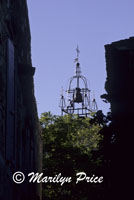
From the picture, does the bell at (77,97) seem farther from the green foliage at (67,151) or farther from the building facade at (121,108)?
the building facade at (121,108)

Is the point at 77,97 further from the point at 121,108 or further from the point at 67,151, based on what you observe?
the point at 121,108

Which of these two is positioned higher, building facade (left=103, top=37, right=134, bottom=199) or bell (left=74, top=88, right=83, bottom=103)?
bell (left=74, top=88, right=83, bottom=103)

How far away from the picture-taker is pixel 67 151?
34688 mm

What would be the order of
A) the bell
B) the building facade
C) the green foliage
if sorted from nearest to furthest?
the building facade
the green foliage
the bell

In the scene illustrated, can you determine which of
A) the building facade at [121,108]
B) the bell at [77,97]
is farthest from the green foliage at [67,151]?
the building facade at [121,108]

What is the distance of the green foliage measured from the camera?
1270 inches

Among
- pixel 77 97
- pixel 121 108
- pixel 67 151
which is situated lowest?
pixel 67 151

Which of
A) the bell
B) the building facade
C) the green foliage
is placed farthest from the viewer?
the bell

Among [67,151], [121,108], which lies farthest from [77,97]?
[121,108]

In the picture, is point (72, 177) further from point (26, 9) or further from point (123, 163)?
point (123, 163)

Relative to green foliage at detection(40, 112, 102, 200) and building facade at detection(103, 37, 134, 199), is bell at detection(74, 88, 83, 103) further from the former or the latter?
building facade at detection(103, 37, 134, 199)

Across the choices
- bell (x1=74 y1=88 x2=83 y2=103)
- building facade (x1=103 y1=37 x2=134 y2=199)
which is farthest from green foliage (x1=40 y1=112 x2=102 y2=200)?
building facade (x1=103 y1=37 x2=134 y2=199)

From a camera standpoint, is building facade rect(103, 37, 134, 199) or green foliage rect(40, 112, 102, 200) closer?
building facade rect(103, 37, 134, 199)

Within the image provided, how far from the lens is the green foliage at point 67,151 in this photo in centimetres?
3225
